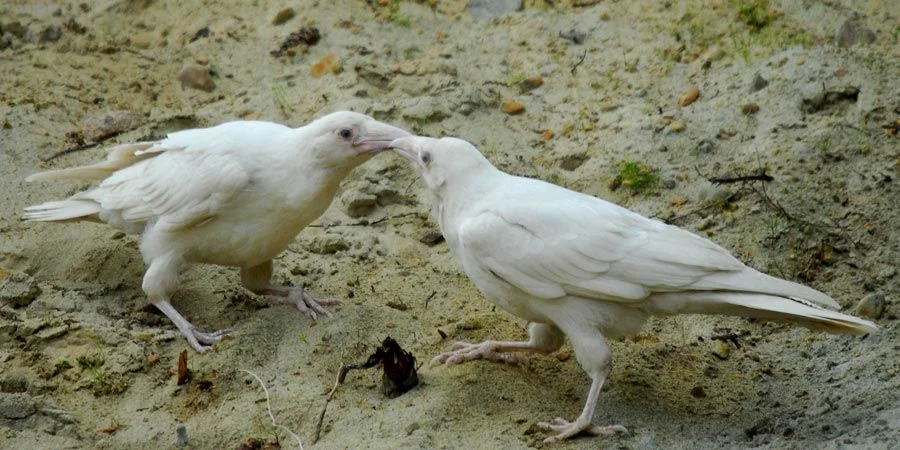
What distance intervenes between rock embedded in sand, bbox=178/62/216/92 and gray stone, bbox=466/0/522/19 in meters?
1.99

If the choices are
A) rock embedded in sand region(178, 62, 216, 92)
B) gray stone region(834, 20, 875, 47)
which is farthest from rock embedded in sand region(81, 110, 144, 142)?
gray stone region(834, 20, 875, 47)

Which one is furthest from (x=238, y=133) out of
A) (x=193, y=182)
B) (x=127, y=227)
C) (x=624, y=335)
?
(x=624, y=335)

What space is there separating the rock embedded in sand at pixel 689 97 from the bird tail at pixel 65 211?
3.65 metres

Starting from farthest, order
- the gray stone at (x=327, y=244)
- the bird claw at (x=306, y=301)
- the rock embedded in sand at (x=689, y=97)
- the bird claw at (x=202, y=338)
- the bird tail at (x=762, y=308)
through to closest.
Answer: the rock embedded in sand at (x=689, y=97) → the gray stone at (x=327, y=244) → the bird claw at (x=306, y=301) → the bird claw at (x=202, y=338) → the bird tail at (x=762, y=308)

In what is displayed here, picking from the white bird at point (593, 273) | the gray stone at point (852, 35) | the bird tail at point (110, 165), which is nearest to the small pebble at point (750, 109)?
the gray stone at point (852, 35)

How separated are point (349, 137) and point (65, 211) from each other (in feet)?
5.49

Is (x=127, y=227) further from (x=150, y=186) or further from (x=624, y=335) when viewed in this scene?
(x=624, y=335)

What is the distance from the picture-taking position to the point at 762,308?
4539 mm

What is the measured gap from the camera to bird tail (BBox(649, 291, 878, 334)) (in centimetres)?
446

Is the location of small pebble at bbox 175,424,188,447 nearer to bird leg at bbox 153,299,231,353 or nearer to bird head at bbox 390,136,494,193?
bird leg at bbox 153,299,231,353

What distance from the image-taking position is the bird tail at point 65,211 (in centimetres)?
611

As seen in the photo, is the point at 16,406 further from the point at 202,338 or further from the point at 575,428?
the point at 575,428

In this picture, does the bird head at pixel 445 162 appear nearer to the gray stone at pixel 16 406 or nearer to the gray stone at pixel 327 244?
the gray stone at pixel 327 244

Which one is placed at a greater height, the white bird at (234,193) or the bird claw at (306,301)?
the white bird at (234,193)
